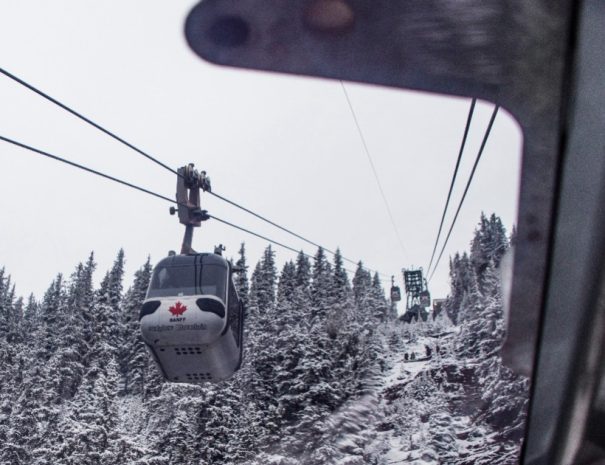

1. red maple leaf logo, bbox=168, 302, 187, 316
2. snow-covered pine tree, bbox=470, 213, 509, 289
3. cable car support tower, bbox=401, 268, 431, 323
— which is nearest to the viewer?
snow-covered pine tree, bbox=470, 213, 509, 289

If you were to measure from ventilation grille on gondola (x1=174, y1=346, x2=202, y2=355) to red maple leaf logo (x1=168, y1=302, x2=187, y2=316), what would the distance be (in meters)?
0.58

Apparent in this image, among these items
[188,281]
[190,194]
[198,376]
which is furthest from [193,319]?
[190,194]

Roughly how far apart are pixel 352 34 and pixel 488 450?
25524mm

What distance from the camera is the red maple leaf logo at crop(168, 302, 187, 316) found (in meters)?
9.80

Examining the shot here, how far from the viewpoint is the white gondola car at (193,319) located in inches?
379

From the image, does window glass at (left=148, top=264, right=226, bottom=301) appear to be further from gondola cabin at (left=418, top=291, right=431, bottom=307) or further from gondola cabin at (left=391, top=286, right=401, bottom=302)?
gondola cabin at (left=418, top=291, right=431, bottom=307)

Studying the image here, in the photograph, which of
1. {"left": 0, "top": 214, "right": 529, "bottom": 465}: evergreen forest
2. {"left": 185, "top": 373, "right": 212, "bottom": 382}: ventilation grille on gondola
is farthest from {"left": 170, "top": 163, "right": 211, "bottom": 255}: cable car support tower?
{"left": 0, "top": 214, "right": 529, "bottom": 465}: evergreen forest

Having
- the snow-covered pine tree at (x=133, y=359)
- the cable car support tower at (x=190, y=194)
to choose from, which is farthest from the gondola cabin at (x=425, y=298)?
the cable car support tower at (x=190, y=194)

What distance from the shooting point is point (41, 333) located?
60.9m

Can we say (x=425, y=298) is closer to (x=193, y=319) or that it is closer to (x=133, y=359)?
(x=133, y=359)

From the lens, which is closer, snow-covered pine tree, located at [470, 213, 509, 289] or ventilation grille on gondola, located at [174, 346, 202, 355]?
snow-covered pine tree, located at [470, 213, 509, 289]

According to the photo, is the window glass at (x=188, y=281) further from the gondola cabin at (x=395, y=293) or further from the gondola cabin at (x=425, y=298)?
Answer: the gondola cabin at (x=425, y=298)

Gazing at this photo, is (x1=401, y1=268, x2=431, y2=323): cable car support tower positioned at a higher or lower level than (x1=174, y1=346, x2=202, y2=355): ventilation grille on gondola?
higher

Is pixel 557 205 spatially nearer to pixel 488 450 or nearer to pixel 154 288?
pixel 154 288
